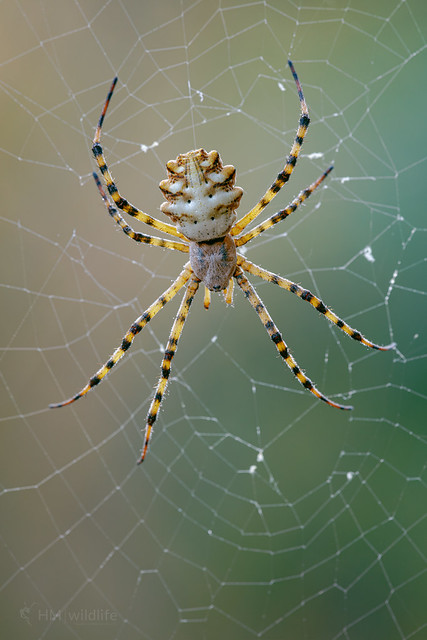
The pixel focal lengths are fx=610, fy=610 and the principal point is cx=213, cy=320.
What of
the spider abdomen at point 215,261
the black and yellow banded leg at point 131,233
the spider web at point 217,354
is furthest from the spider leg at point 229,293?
the spider web at point 217,354

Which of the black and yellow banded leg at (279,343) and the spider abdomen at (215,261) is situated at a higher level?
the spider abdomen at (215,261)

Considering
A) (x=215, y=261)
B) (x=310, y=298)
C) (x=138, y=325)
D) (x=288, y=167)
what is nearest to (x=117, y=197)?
(x=215, y=261)

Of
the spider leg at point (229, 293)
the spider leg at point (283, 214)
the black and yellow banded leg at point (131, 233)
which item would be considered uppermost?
the black and yellow banded leg at point (131, 233)

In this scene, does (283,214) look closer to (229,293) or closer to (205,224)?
(205,224)

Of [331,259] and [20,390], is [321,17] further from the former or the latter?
[20,390]

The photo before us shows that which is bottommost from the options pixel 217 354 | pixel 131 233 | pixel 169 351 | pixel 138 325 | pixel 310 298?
pixel 310 298

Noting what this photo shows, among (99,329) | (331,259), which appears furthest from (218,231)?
(99,329)

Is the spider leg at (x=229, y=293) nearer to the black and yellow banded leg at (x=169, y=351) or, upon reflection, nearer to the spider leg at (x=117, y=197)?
the black and yellow banded leg at (x=169, y=351)

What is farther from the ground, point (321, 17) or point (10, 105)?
point (10, 105)
